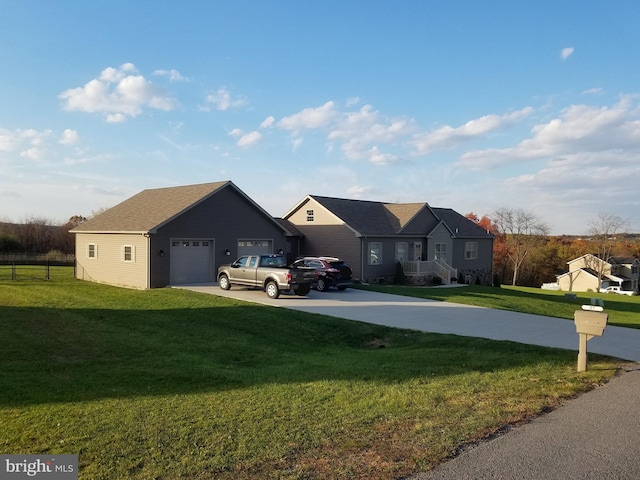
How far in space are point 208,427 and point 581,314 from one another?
6.65m

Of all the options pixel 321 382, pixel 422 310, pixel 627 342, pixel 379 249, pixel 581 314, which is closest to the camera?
pixel 321 382

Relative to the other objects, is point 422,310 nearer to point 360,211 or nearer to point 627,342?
point 627,342

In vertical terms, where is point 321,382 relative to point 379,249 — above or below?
below

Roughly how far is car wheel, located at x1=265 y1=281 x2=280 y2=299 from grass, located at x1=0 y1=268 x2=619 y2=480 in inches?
199

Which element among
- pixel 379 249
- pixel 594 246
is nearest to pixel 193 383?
pixel 379 249

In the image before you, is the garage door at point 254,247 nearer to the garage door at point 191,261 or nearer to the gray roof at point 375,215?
the garage door at point 191,261

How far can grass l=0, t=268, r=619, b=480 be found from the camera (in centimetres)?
497

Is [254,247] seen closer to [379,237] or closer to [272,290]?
[379,237]

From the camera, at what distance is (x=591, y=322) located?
880cm

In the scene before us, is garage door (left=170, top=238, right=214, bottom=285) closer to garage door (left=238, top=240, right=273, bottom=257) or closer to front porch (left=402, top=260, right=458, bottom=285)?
garage door (left=238, top=240, right=273, bottom=257)

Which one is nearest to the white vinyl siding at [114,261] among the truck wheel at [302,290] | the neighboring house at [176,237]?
the neighboring house at [176,237]

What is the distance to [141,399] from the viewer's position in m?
7.20

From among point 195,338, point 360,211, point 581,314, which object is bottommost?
point 195,338

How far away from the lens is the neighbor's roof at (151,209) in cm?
2433
